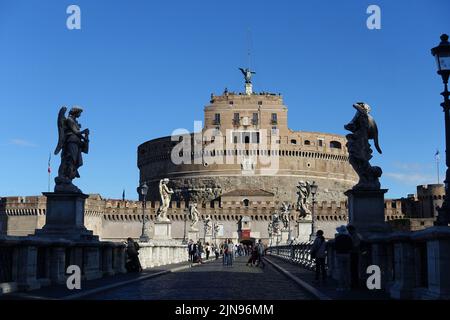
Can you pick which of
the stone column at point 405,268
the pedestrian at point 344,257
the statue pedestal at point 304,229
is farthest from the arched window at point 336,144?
the stone column at point 405,268

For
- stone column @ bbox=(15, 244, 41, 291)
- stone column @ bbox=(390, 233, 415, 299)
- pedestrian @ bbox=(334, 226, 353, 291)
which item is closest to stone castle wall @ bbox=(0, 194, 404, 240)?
pedestrian @ bbox=(334, 226, 353, 291)

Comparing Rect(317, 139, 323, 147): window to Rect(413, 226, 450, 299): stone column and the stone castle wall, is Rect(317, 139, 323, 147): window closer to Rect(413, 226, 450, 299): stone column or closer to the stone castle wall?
the stone castle wall

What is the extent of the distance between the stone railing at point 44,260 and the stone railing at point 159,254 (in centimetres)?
519

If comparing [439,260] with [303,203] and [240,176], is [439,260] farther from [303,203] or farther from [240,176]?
[240,176]

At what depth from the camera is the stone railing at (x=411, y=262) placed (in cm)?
743

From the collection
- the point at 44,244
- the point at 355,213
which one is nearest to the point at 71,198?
the point at 44,244

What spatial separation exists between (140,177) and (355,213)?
97966 mm

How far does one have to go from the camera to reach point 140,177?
110 metres

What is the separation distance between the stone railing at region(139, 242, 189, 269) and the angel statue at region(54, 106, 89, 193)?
6.40m

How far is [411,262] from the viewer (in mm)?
9055

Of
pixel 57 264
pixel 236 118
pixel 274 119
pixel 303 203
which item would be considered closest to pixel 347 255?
pixel 57 264

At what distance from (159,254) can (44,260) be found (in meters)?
12.6
